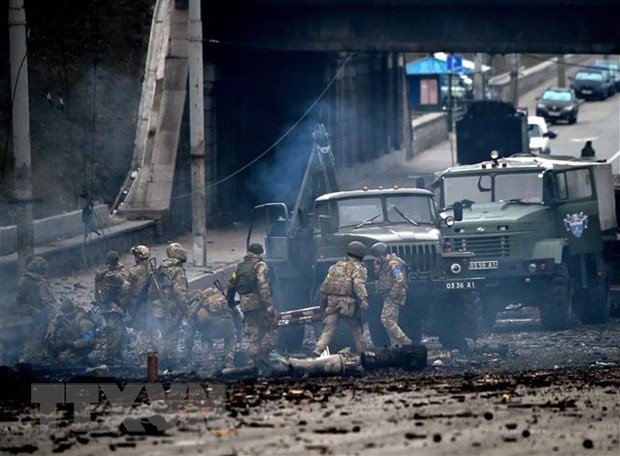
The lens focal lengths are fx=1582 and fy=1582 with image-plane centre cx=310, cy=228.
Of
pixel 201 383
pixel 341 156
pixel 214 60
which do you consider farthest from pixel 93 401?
pixel 341 156

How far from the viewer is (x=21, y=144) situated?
21.8m

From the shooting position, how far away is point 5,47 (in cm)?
3547

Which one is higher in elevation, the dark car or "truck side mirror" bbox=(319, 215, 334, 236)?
the dark car

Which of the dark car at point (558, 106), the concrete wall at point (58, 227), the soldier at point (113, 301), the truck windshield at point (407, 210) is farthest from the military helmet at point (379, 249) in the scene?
the dark car at point (558, 106)

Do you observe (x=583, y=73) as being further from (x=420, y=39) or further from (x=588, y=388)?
(x=588, y=388)

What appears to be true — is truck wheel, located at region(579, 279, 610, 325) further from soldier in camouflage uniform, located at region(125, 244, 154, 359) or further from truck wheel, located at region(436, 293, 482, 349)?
soldier in camouflage uniform, located at region(125, 244, 154, 359)

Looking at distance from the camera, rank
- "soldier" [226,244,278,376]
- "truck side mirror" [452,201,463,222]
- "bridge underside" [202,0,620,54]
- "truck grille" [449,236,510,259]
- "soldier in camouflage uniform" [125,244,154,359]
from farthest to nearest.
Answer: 1. "bridge underside" [202,0,620,54]
2. "truck grille" [449,236,510,259]
3. "truck side mirror" [452,201,463,222]
4. "soldier in camouflage uniform" [125,244,154,359]
5. "soldier" [226,244,278,376]

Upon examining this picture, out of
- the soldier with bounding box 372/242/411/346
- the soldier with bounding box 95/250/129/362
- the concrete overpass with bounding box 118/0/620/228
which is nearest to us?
the soldier with bounding box 372/242/411/346

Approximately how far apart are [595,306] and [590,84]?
5367cm

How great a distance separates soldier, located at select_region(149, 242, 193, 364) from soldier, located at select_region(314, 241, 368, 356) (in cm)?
192

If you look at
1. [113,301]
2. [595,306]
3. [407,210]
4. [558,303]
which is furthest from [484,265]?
[113,301]

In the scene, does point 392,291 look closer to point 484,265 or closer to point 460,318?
point 460,318

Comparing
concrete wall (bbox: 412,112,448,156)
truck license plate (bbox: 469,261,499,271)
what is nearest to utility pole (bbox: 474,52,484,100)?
concrete wall (bbox: 412,112,448,156)

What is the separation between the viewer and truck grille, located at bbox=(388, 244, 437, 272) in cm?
2172
